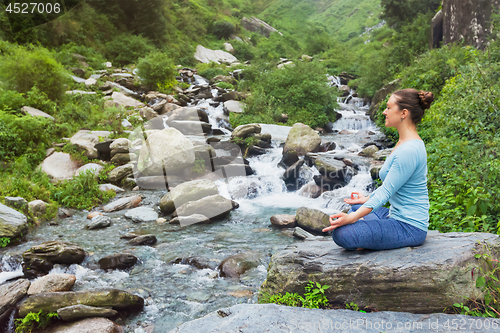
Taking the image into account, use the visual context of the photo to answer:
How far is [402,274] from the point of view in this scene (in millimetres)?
2846

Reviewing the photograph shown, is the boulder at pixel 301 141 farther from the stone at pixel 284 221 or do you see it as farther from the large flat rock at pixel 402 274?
the large flat rock at pixel 402 274

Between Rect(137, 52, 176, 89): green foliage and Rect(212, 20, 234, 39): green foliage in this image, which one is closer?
Rect(137, 52, 176, 89): green foliage

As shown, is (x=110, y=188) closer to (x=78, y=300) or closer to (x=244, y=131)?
(x=244, y=131)

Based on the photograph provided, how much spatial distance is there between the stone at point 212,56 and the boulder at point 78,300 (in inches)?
1164

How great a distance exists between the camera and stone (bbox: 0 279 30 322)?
13.3 feet

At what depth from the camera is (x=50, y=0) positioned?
60.6 feet

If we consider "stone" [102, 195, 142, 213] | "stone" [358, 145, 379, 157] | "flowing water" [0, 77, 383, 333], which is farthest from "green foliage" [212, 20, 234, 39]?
"stone" [102, 195, 142, 213]

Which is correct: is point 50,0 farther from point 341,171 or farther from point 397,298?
point 397,298

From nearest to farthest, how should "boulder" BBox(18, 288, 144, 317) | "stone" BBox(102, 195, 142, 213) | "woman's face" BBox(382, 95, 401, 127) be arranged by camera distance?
"woman's face" BBox(382, 95, 401, 127), "boulder" BBox(18, 288, 144, 317), "stone" BBox(102, 195, 142, 213)

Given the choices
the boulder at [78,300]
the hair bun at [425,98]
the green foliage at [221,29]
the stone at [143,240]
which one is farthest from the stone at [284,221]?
the green foliage at [221,29]

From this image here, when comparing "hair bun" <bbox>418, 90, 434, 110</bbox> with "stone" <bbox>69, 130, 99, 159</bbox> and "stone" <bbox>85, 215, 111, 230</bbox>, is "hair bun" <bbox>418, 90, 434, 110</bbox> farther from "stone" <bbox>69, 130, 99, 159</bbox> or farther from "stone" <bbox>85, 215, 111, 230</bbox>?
"stone" <bbox>69, 130, 99, 159</bbox>

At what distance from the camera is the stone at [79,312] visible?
392cm

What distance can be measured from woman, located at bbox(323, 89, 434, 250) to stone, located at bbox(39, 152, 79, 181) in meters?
9.30

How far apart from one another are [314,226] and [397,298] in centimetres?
421
